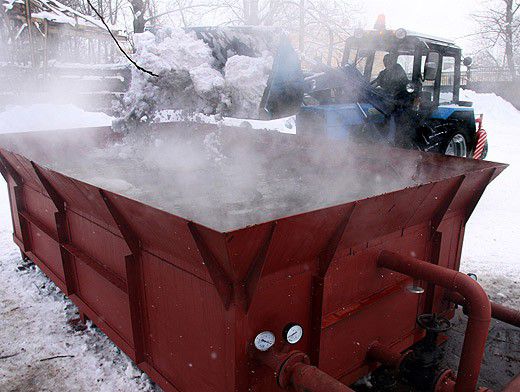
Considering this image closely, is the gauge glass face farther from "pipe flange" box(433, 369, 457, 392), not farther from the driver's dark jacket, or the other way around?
the driver's dark jacket

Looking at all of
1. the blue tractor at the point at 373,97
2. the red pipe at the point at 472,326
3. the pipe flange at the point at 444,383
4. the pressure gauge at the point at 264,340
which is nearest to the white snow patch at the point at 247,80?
the blue tractor at the point at 373,97

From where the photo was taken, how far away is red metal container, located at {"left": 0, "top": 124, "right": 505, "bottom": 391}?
1824 millimetres

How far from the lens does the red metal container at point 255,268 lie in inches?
71.8

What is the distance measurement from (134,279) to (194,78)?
9.10 ft

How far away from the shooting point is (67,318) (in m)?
3.62

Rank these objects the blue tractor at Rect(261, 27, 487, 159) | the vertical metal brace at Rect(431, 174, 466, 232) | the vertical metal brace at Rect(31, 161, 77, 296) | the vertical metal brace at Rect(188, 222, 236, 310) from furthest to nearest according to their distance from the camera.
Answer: the blue tractor at Rect(261, 27, 487, 159) < the vertical metal brace at Rect(31, 161, 77, 296) < the vertical metal brace at Rect(431, 174, 466, 232) < the vertical metal brace at Rect(188, 222, 236, 310)

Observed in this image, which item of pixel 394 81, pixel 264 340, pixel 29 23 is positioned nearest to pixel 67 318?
pixel 264 340

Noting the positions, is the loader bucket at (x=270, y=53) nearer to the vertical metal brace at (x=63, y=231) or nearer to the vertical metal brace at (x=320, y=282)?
the vertical metal brace at (x=63, y=231)

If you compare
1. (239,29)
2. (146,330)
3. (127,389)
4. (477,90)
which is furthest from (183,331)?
(477,90)

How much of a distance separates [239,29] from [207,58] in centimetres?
55

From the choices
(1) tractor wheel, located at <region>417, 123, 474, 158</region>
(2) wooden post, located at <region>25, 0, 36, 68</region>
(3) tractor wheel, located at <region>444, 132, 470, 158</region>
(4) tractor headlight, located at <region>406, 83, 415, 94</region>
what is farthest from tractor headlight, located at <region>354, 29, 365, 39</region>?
(2) wooden post, located at <region>25, 0, 36, 68</region>

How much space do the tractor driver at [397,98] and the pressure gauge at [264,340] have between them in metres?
4.24

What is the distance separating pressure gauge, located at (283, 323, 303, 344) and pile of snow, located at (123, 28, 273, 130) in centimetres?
→ 299

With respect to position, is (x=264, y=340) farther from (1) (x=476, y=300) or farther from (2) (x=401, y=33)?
(2) (x=401, y=33)
